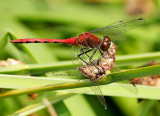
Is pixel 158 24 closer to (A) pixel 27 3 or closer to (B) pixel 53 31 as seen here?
(B) pixel 53 31

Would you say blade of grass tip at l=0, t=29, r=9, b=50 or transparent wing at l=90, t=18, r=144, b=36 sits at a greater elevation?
blade of grass tip at l=0, t=29, r=9, b=50

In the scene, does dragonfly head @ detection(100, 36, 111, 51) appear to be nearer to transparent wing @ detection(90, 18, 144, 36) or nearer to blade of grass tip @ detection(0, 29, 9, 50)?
transparent wing @ detection(90, 18, 144, 36)

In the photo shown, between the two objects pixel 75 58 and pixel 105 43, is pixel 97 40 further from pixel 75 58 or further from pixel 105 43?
pixel 75 58

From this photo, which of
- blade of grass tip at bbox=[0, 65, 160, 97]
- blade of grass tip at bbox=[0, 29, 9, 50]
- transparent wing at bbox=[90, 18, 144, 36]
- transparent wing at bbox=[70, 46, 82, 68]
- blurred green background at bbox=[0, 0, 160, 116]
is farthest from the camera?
blurred green background at bbox=[0, 0, 160, 116]

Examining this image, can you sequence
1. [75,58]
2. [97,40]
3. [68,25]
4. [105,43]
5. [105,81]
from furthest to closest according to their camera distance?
1. [68,25]
2. [97,40]
3. [105,43]
4. [75,58]
5. [105,81]

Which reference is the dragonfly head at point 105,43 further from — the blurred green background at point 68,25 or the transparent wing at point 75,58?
the blurred green background at point 68,25

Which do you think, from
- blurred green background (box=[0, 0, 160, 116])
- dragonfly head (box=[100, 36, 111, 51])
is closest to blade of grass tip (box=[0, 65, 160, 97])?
dragonfly head (box=[100, 36, 111, 51])

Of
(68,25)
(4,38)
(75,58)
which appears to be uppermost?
(4,38)

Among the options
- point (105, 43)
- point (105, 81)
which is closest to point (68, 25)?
point (105, 43)

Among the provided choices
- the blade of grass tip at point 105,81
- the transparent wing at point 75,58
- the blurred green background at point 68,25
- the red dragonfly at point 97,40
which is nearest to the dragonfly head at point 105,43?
the red dragonfly at point 97,40
